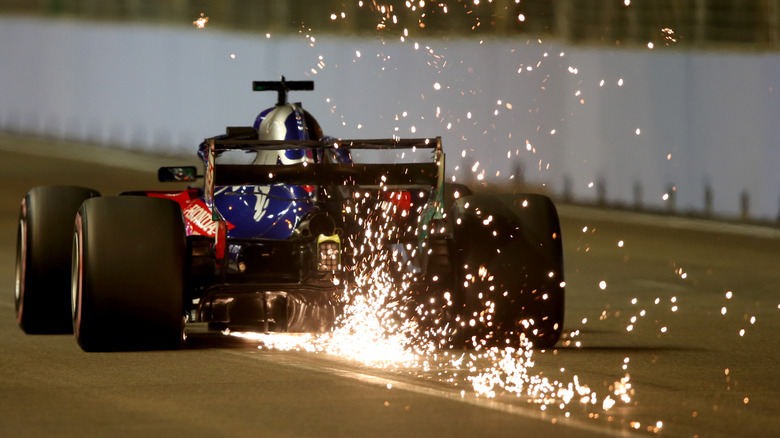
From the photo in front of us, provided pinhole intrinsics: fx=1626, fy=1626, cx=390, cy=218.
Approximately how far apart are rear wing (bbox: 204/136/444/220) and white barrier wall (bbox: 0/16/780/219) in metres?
10.1

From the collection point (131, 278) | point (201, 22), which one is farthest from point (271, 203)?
point (201, 22)

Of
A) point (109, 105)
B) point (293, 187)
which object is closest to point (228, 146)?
point (293, 187)

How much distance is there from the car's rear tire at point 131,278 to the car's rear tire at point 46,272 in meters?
1.49

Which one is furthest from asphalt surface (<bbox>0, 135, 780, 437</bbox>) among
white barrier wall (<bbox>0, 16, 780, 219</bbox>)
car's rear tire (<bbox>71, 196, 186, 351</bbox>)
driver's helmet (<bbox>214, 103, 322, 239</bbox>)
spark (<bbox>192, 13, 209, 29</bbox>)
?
spark (<bbox>192, 13, 209, 29</bbox>)

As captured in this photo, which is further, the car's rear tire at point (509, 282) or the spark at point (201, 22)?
the spark at point (201, 22)

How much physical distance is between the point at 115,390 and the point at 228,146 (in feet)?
8.44

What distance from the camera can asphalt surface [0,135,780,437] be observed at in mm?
7367

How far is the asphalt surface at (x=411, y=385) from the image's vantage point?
737 cm

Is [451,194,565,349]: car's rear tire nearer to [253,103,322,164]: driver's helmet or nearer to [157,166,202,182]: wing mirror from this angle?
[253,103,322,164]: driver's helmet

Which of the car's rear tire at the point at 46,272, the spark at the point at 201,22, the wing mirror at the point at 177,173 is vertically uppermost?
the spark at the point at 201,22

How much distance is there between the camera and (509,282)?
410 inches

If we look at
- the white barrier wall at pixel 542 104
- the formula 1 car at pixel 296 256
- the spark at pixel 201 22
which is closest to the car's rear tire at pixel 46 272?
the formula 1 car at pixel 296 256

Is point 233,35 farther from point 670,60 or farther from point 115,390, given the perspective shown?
point 115,390

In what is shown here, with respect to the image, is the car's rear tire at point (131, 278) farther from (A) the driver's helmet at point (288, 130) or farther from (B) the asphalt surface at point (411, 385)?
(A) the driver's helmet at point (288, 130)
